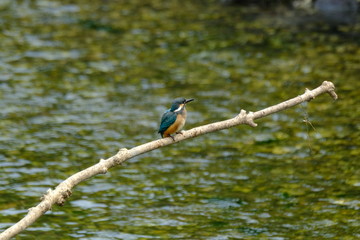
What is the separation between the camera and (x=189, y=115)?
1200 cm

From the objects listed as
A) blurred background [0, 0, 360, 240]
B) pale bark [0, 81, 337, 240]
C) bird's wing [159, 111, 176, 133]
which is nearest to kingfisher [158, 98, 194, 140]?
bird's wing [159, 111, 176, 133]

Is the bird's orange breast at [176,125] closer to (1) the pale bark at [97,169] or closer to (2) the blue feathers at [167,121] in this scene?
(2) the blue feathers at [167,121]

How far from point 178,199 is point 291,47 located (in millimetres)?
6405

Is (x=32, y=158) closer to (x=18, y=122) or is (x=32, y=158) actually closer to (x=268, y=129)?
(x=18, y=122)

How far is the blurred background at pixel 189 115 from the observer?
8734 millimetres

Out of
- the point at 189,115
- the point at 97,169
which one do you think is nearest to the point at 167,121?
the point at 97,169

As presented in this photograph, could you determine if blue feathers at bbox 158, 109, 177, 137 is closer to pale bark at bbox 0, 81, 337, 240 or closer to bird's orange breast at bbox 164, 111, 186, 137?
bird's orange breast at bbox 164, 111, 186, 137

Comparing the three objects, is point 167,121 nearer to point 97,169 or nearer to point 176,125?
point 176,125

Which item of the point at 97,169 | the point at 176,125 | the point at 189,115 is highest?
the point at 189,115

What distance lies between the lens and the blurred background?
8734 mm

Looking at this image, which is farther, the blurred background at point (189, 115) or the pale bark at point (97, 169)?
the blurred background at point (189, 115)

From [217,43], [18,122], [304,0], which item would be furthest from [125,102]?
[304,0]

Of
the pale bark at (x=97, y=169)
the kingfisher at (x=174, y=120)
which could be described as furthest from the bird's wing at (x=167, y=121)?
the pale bark at (x=97, y=169)

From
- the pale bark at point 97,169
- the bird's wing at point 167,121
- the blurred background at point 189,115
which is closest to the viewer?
the pale bark at point 97,169
